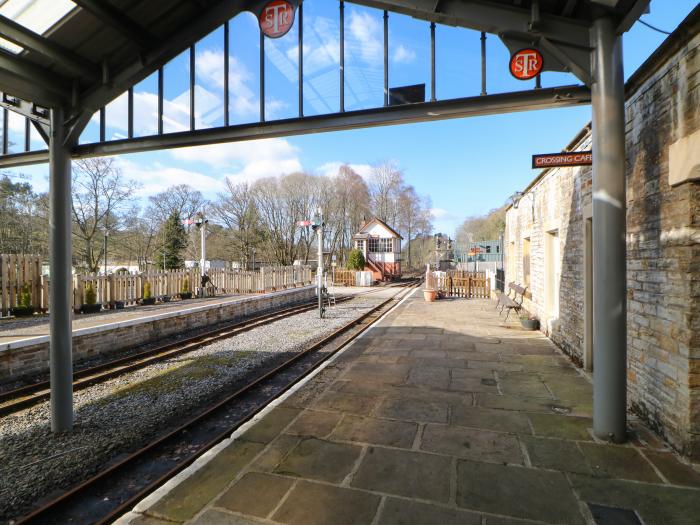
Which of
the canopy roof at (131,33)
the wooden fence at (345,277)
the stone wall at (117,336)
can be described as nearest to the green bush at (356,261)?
the wooden fence at (345,277)

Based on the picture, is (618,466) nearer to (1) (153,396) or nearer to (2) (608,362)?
(2) (608,362)

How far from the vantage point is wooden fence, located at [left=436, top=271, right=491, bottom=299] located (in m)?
17.8

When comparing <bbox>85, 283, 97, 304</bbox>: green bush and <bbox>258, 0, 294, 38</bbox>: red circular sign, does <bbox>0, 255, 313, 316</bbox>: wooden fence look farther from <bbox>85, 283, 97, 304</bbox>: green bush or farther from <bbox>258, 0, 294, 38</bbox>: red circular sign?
<bbox>258, 0, 294, 38</bbox>: red circular sign

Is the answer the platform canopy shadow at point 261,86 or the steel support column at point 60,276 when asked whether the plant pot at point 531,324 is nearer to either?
the platform canopy shadow at point 261,86

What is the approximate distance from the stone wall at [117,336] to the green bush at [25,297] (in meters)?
4.32

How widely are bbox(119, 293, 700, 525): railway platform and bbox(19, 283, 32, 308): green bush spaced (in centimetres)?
1003

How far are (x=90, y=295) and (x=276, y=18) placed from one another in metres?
10.6

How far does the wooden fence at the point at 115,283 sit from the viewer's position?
10023mm

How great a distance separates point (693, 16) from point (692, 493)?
354 centimetres

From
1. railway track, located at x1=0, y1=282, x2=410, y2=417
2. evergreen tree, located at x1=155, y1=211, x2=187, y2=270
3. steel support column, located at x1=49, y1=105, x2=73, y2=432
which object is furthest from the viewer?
evergreen tree, located at x1=155, y1=211, x2=187, y2=270

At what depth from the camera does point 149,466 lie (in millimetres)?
3590

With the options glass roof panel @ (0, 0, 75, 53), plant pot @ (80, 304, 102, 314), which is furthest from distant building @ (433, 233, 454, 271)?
glass roof panel @ (0, 0, 75, 53)

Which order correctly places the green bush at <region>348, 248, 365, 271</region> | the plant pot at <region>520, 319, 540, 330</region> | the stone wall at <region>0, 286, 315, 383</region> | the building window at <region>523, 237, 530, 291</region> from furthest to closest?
the green bush at <region>348, 248, 365, 271</region>, the building window at <region>523, 237, 530, 291</region>, the plant pot at <region>520, 319, 540, 330</region>, the stone wall at <region>0, 286, 315, 383</region>

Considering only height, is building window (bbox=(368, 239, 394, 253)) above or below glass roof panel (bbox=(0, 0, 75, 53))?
below
